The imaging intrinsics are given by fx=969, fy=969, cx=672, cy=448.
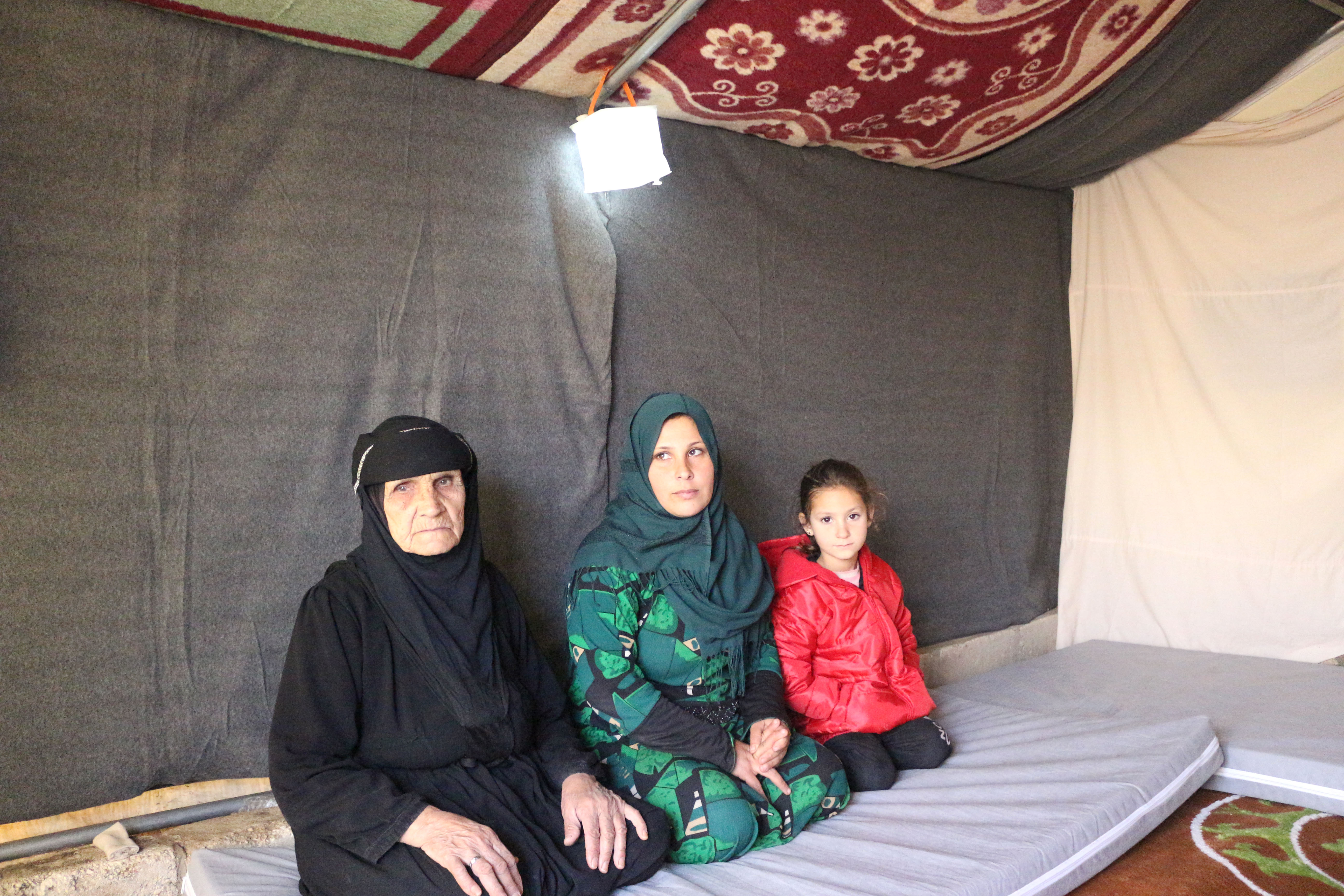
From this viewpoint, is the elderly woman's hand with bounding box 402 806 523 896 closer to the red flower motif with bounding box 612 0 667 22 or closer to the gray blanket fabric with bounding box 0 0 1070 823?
the gray blanket fabric with bounding box 0 0 1070 823

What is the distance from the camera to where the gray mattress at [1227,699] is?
2645mm

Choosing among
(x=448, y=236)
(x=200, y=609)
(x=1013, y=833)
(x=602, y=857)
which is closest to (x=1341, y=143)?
(x=1013, y=833)

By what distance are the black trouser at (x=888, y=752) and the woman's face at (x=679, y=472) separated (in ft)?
2.51

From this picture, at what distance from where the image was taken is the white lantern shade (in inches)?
97.6

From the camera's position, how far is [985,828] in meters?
2.19

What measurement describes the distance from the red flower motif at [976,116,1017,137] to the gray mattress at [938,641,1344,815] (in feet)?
6.27

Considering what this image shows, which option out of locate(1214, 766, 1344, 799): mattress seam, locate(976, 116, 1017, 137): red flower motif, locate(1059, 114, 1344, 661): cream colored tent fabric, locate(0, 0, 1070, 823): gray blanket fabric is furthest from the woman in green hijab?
locate(1059, 114, 1344, 661): cream colored tent fabric

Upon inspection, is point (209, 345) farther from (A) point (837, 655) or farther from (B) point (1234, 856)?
(B) point (1234, 856)

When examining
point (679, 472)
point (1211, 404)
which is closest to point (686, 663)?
point (679, 472)

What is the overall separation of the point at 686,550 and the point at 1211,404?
2.64 metres

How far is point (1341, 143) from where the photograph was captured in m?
3.49

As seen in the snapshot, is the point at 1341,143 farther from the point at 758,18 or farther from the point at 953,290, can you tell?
the point at 758,18

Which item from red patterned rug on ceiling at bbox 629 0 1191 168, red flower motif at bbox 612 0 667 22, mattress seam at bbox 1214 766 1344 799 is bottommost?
mattress seam at bbox 1214 766 1344 799

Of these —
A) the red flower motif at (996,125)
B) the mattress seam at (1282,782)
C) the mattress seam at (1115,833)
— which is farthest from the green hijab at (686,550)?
the red flower motif at (996,125)
